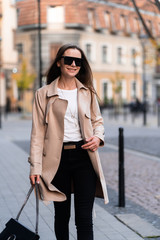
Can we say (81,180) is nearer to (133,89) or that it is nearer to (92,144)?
(92,144)

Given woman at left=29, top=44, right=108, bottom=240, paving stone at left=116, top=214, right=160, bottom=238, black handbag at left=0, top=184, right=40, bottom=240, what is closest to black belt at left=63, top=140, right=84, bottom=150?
woman at left=29, top=44, right=108, bottom=240

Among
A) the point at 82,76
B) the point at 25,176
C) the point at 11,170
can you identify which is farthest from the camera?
the point at 11,170

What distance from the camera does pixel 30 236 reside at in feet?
11.9

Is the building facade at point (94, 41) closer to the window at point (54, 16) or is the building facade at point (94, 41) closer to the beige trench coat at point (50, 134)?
the window at point (54, 16)

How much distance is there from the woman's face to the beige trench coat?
0.41ft

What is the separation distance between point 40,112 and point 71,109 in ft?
0.82

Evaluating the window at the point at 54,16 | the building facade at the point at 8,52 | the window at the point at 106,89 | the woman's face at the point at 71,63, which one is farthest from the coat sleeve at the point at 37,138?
the window at the point at 106,89

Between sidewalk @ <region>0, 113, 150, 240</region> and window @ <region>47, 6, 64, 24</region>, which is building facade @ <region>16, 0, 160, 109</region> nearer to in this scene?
window @ <region>47, 6, 64, 24</region>

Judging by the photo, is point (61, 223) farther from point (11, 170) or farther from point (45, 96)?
point (11, 170)

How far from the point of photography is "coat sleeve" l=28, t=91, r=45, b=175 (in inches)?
155

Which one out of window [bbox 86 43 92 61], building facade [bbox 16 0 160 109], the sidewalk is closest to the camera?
the sidewalk

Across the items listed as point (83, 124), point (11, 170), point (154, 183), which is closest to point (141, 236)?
point (83, 124)

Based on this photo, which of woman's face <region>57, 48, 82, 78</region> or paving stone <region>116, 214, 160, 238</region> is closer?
woman's face <region>57, 48, 82, 78</region>

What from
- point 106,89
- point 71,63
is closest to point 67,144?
point 71,63
